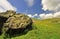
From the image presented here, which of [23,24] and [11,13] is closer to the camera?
[23,24]

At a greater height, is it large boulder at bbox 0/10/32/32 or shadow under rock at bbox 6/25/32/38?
large boulder at bbox 0/10/32/32

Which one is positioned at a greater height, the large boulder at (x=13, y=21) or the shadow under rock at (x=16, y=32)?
the large boulder at (x=13, y=21)

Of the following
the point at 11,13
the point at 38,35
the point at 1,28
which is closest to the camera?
the point at 38,35

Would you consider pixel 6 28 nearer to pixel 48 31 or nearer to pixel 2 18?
pixel 2 18

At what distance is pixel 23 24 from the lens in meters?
53.4

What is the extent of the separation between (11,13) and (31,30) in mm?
10303

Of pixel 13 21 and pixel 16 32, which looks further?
pixel 13 21

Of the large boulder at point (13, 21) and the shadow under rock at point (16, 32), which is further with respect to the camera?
the large boulder at point (13, 21)

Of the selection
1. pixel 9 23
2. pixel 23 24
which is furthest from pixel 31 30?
pixel 9 23

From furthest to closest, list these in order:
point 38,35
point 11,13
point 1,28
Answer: point 11,13 → point 1,28 → point 38,35

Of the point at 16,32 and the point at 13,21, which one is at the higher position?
the point at 13,21

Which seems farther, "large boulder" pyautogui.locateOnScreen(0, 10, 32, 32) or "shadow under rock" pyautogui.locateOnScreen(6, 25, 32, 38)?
"large boulder" pyautogui.locateOnScreen(0, 10, 32, 32)

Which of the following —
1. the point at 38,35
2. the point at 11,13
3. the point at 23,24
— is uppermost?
the point at 11,13

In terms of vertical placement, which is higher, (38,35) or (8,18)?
(8,18)
